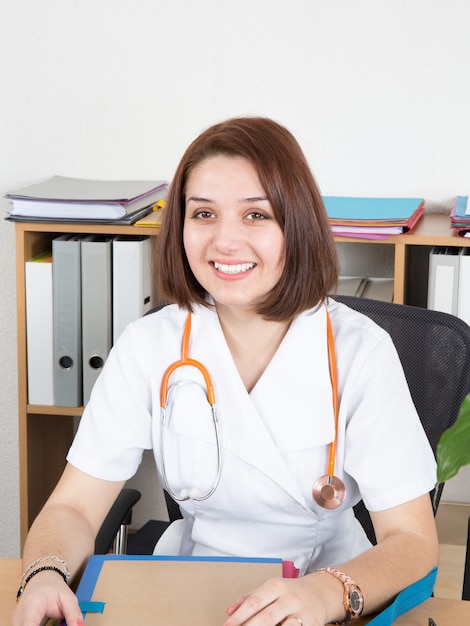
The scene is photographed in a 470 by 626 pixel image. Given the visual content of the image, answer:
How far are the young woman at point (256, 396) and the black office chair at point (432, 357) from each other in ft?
0.33

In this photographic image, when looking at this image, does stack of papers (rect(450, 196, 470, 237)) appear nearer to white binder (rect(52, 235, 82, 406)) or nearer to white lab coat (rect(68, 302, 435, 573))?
white lab coat (rect(68, 302, 435, 573))

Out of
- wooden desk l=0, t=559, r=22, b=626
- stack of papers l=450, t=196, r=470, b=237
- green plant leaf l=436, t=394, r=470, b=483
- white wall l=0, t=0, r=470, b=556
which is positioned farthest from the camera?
white wall l=0, t=0, r=470, b=556

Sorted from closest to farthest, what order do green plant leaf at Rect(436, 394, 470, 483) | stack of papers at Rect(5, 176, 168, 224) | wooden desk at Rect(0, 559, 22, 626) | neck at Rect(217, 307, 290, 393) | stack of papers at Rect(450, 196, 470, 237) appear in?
green plant leaf at Rect(436, 394, 470, 483), wooden desk at Rect(0, 559, 22, 626), neck at Rect(217, 307, 290, 393), stack of papers at Rect(450, 196, 470, 237), stack of papers at Rect(5, 176, 168, 224)

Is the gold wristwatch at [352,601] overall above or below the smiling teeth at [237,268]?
below

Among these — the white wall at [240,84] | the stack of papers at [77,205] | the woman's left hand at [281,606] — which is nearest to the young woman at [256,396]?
the woman's left hand at [281,606]

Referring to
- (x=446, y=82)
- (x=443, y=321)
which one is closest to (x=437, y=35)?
(x=446, y=82)

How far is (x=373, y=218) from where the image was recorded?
1.98 m

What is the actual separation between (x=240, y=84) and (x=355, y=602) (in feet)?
5.13

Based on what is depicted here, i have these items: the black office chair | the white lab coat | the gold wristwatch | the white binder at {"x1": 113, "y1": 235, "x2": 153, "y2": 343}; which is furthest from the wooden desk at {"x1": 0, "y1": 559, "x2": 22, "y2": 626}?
the white binder at {"x1": 113, "y1": 235, "x2": 153, "y2": 343}

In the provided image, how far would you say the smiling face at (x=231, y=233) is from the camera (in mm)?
1312

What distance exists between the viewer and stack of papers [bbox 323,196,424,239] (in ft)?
6.40

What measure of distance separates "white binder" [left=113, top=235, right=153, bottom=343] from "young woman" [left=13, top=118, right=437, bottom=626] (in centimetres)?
66

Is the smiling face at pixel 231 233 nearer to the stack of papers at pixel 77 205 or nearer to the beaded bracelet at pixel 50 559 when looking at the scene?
the beaded bracelet at pixel 50 559

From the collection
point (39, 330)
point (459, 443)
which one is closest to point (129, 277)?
point (39, 330)
